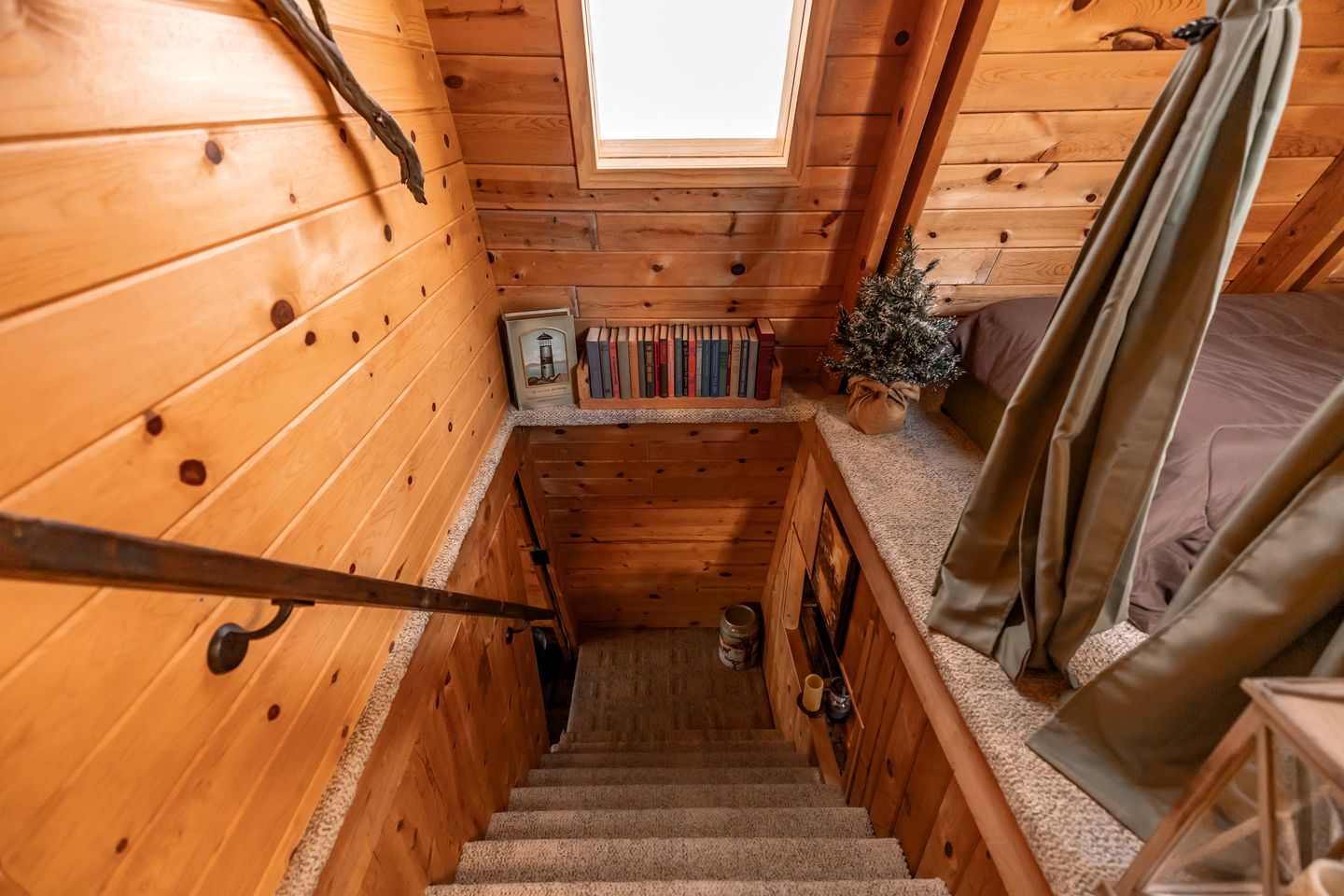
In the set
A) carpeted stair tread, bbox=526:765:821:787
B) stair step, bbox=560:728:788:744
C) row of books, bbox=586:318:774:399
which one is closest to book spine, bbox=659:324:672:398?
row of books, bbox=586:318:774:399

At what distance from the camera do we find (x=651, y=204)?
1806 millimetres

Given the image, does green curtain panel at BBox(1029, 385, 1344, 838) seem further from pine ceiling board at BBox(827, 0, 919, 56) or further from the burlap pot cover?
pine ceiling board at BBox(827, 0, 919, 56)

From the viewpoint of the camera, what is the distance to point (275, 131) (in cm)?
82

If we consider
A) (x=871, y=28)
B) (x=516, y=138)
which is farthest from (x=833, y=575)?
(x=516, y=138)

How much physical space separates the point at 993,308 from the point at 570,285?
142 cm

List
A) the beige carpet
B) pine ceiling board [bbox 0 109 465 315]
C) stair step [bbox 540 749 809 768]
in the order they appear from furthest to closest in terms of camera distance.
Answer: the beige carpet < stair step [bbox 540 749 809 768] < pine ceiling board [bbox 0 109 465 315]

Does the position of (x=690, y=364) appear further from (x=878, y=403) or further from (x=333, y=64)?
(x=333, y=64)

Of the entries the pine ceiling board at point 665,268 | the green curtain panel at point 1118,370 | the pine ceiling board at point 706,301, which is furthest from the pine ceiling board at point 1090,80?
the green curtain panel at point 1118,370

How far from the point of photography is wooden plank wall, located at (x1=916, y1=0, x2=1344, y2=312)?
1.38 m

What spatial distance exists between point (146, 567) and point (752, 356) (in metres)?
1.81

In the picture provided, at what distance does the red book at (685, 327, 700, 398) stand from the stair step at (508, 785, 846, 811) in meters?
1.42

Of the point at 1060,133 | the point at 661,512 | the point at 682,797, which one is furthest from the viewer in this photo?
the point at 661,512

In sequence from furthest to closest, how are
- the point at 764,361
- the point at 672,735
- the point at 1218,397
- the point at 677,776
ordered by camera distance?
the point at 672,735 < the point at 677,776 < the point at 764,361 < the point at 1218,397

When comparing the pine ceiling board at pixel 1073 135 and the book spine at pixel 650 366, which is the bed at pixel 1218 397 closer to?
the pine ceiling board at pixel 1073 135
